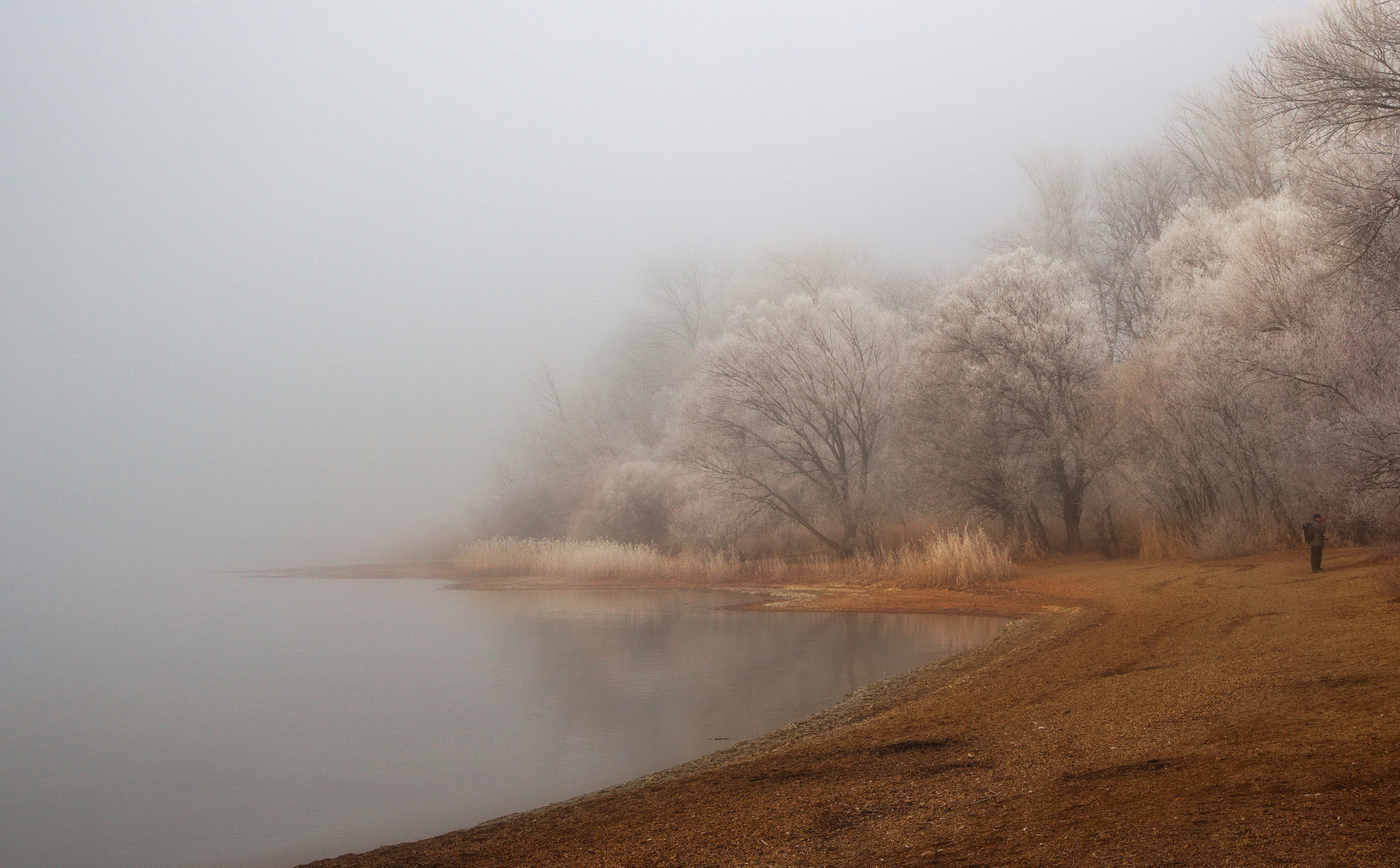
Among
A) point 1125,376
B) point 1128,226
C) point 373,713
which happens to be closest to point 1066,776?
point 373,713

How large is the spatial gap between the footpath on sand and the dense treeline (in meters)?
6.27

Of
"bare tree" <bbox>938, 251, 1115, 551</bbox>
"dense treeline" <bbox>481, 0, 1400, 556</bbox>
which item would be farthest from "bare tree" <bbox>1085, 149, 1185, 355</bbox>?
"bare tree" <bbox>938, 251, 1115, 551</bbox>

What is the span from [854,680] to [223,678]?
11554 mm

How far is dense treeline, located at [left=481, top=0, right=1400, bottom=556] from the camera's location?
15.6 metres

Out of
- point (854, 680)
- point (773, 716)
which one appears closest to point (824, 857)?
point (773, 716)

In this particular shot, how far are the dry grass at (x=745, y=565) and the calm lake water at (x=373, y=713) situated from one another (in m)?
3.61

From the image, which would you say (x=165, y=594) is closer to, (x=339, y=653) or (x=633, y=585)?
(x=633, y=585)

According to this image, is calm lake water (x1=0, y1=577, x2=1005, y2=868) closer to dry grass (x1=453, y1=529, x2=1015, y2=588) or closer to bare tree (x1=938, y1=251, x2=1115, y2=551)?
dry grass (x1=453, y1=529, x2=1015, y2=588)

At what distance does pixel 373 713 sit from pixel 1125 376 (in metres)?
20.3

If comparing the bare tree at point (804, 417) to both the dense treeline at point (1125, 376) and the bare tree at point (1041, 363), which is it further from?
the bare tree at point (1041, 363)

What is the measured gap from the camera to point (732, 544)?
31453 mm

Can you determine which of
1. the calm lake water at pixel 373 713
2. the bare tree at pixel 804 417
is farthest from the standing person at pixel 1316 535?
the bare tree at pixel 804 417

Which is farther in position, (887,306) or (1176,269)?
(887,306)

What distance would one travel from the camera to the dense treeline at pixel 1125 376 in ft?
51.1
